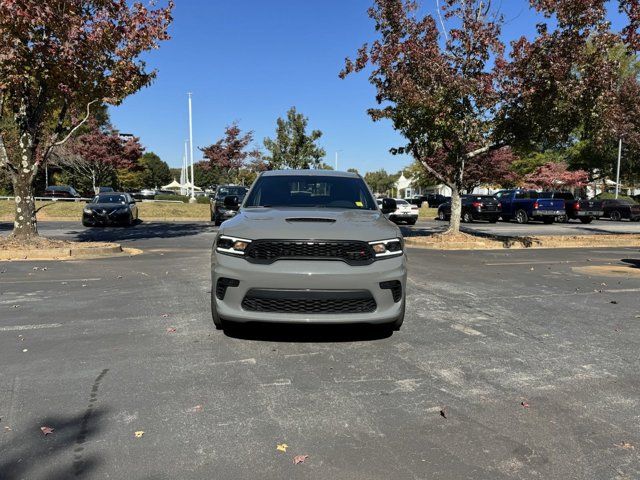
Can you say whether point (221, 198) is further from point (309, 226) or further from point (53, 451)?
point (53, 451)

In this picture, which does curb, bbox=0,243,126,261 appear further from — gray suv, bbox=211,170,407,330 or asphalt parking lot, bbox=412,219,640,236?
asphalt parking lot, bbox=412,219,640,236

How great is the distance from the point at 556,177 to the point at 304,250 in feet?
153

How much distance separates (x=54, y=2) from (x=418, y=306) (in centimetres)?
923

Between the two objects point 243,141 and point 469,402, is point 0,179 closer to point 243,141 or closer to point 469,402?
point 243,141

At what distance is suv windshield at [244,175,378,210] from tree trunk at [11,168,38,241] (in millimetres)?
7680

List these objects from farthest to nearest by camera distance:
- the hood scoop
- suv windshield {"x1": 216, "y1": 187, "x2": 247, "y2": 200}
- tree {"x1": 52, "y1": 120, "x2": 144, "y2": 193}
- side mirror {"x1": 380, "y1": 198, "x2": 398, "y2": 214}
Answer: tree {"x1": 52, "y1": 120, "x2": 144, "y2": 193}, suv windshield {"x1": 216, "y1": 187, "x2": 247, "y2": 200}, side mirror {"x1": 380, "y1": 198, "x2": 398, "y2": 214}, the hood scoop

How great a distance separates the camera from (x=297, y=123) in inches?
1289

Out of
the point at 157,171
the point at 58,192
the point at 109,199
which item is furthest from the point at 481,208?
the point at 157,171

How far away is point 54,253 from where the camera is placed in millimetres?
11141

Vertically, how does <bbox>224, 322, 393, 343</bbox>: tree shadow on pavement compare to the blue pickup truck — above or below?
below

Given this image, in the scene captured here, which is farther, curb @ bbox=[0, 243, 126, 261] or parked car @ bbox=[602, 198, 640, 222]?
parked car @ bbox=[602, 198, 640, 222]

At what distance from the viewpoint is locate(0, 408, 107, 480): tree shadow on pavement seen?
271cm

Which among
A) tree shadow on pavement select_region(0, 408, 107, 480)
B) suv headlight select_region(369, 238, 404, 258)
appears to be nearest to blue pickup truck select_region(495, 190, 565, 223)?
suv headlight select_region(369, 238, 404, 258)

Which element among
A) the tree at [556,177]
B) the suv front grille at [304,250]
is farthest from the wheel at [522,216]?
the suv front grille at [304,250]
